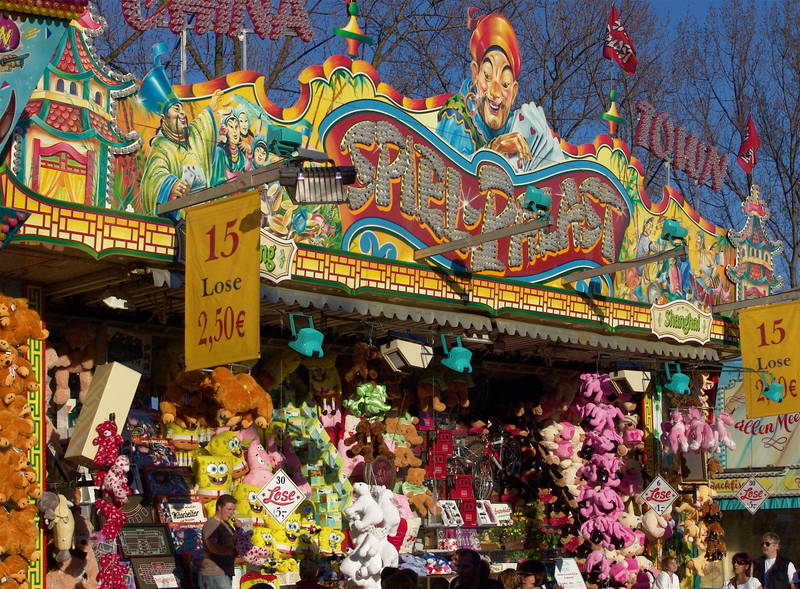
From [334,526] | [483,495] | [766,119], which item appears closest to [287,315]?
[334,526]

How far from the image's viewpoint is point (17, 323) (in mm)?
10578


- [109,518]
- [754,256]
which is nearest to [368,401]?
[109,518]

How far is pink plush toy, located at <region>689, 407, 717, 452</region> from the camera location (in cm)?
1734

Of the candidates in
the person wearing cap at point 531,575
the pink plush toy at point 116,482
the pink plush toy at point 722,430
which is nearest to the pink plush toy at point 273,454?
the pink plush toy at point 116,482

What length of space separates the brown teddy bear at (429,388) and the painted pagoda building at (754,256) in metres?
4.94

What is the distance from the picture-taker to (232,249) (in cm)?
1096

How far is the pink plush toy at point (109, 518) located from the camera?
1140 cm

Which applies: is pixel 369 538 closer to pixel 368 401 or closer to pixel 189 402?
pixel 368 401

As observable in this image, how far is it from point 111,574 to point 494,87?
7.23 metres

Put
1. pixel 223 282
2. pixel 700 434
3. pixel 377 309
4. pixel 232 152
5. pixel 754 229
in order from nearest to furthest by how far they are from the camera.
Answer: pixel 223 282 → pixel 232 152 → pixel 377 309 → pixel 700 434 → pixel 754 229

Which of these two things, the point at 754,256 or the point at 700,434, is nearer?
the point at 700,434

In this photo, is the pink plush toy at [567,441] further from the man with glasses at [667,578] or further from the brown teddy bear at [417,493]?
the man with glasses at [667,578]

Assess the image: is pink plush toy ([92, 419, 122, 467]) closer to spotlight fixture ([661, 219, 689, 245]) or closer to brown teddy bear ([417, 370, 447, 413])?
brown teddy bear ([417, 370, 447, 413])

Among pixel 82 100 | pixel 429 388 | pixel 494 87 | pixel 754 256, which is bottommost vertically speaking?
pixel 429 388
